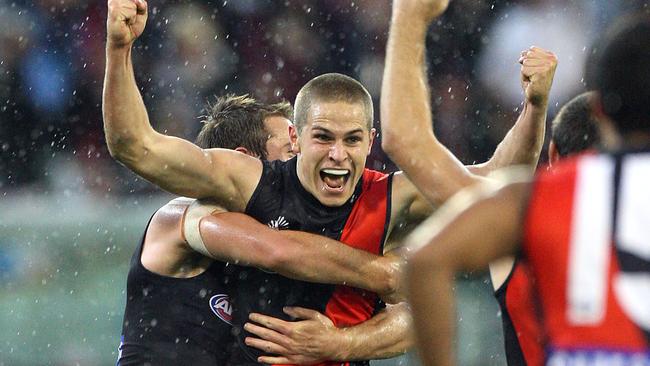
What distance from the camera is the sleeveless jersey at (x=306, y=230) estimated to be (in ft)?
14.0

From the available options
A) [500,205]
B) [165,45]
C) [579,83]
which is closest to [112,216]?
[165,45]

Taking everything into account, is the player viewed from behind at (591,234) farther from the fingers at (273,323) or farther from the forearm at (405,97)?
the fingers at (273,323)

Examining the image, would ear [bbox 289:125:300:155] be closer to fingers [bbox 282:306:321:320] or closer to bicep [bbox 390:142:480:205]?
fingers [bbox 282:306:321:320]

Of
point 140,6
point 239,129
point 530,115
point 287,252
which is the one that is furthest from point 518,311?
point 239,129

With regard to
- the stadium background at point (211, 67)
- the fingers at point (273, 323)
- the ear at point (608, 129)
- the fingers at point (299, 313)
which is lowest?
the stadium background at point (211, 67)

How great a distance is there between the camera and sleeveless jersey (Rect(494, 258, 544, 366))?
212cm

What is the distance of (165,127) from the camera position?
346 inches

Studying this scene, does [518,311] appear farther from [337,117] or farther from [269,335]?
[337,117]

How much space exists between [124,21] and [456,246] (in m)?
2.14

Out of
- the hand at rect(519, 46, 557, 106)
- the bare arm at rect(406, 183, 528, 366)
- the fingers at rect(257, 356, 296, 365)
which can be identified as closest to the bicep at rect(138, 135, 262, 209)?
the fingers at rect(257, 356, 296, 365)

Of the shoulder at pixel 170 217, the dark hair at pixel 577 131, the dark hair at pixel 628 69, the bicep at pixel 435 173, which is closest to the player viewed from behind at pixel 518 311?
the dark hair at pixel 628 69

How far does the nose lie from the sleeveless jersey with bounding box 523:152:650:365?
8.01 ft

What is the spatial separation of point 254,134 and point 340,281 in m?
1.18

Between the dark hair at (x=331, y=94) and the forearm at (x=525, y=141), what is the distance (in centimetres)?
59
